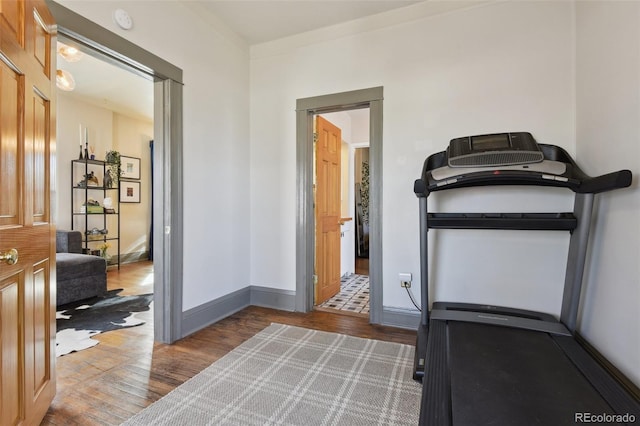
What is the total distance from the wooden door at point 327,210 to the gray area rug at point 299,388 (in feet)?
3.77

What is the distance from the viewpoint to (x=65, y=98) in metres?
4.68

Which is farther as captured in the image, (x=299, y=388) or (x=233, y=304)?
(x=233, y=304)

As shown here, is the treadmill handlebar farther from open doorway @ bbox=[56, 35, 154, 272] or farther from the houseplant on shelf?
the houseplant on shelf

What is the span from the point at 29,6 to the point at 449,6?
276cm

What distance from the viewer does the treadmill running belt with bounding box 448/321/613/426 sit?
1153 millimetres

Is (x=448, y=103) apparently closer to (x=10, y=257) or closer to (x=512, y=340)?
(x=512, y=340)

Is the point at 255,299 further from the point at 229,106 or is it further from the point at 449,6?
the point at 449,6

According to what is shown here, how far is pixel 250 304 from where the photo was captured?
11.0 feet

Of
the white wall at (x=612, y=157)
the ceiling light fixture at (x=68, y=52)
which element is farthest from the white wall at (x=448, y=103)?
the ceiling light fixture at (x=68, y=52)

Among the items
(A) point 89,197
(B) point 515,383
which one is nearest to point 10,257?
(B) point 515,383

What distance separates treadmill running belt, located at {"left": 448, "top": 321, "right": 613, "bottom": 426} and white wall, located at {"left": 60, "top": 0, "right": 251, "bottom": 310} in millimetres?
2085

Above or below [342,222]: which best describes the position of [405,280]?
below

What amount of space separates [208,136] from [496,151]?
2329mm

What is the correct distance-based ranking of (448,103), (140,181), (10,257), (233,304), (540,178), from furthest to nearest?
(140,181), (233,304), (448,103), (540,178), (10,257)
